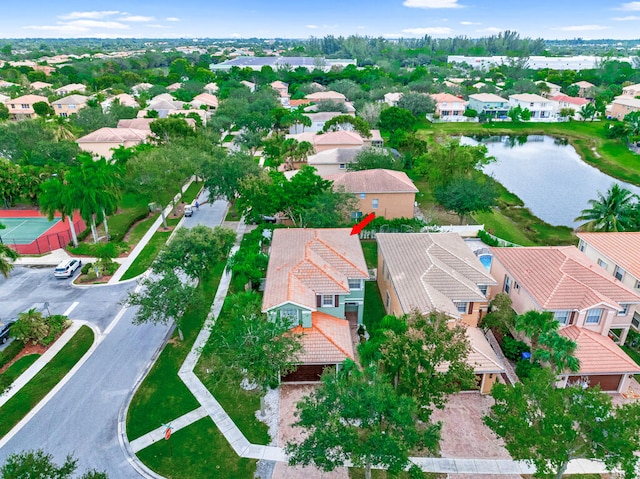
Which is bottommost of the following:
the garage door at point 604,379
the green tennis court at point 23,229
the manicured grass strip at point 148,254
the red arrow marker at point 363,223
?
the green tennis court at point 23,229

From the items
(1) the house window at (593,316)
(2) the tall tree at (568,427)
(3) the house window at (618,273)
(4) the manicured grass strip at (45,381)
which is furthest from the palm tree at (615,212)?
(4) the manicured grass strip at (45,381)

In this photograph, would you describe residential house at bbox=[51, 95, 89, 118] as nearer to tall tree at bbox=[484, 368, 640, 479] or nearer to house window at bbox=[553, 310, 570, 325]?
house window at bbox=[553, 310, 570, 325]

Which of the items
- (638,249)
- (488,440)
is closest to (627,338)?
(638,249)

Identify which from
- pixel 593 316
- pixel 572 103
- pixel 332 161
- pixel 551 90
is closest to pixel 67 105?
pixel 332 161

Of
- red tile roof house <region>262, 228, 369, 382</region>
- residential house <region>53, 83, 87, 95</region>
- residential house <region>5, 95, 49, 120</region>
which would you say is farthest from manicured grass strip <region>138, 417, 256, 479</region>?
residential house <region>53, 83, 87, 95</region>

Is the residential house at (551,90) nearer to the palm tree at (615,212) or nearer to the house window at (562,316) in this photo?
the palm tree at (615,212)

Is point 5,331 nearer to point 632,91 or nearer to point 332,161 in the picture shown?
point 332,161
